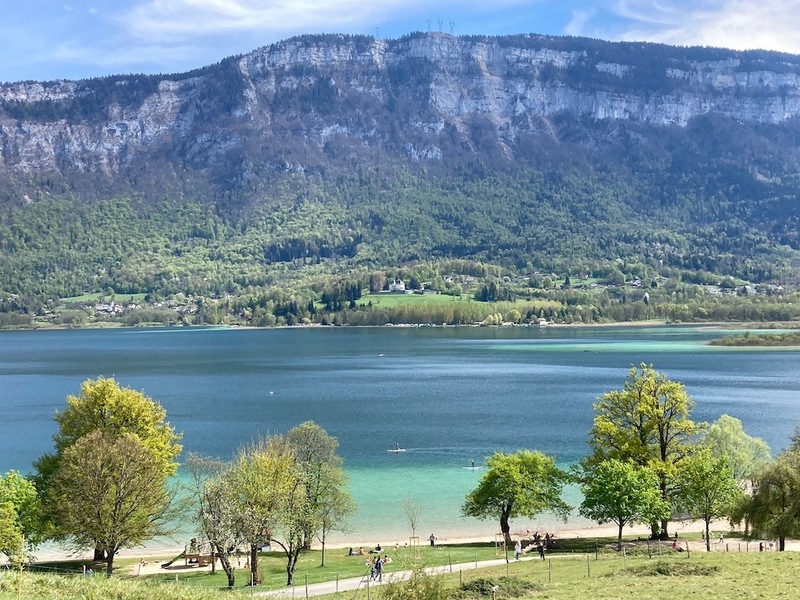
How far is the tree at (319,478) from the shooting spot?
42344 millimetres

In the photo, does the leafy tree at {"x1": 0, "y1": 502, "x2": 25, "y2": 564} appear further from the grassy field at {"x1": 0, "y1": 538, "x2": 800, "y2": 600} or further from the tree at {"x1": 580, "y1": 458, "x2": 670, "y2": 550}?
the tree at {"x1": 580, "y1": 458, "x2": 670, "y2": 550}

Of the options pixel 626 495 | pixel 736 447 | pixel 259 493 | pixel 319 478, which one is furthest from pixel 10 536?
pixel 736 447

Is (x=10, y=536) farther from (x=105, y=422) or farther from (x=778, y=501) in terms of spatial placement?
(x=778, y=501)

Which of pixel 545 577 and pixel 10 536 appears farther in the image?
pixel 10 536

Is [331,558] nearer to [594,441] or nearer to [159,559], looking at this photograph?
[159,559]

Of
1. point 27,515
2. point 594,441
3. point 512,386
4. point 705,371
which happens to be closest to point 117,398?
point 27,515

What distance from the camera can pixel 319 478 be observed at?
43875mm

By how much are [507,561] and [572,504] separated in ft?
63.7

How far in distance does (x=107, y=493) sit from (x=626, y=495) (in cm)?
2367

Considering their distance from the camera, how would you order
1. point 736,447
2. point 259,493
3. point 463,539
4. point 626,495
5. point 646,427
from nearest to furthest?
1. point 259,493
2. point 626,495
3. point 646,427
4. point 463,539
5. point 736,447

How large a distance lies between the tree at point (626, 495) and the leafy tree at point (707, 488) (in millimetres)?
1477

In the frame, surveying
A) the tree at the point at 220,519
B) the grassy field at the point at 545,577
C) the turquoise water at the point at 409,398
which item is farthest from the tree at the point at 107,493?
the turquoise water at the point at 409,398

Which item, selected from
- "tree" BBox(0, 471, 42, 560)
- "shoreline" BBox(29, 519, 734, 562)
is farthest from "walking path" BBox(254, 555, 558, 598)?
"tree" BBox(0, 471, 42, 560)

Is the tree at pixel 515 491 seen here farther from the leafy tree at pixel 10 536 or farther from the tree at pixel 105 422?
the leafy tree at pixel 10 536
